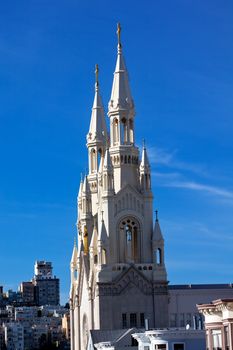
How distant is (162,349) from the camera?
83125mm

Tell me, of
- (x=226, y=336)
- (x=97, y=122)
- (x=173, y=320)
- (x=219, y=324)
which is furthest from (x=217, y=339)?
(x=97, y=122)

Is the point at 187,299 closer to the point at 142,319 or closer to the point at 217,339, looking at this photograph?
the point at 142,319

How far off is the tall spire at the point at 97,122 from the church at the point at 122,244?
3.66m

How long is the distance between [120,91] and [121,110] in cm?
274

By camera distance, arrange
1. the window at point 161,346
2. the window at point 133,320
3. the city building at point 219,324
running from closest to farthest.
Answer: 1. the city building at point 219,324
2. the window at point 161,346
3. the window at point 133,320

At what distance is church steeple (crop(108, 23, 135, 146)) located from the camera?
12462 centimetres

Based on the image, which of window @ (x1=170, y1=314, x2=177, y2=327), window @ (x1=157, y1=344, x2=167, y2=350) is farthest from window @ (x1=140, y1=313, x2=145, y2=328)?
window @ (x1=157, y1=344, x2=167, y2=350)

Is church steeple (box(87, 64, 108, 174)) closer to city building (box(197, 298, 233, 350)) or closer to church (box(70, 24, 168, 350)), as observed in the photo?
church (box(70, 24, 168, 350))

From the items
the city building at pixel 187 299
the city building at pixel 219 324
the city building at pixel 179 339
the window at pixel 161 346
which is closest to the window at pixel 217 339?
the city building at pixel 219 324

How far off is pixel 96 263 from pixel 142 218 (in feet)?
23.8

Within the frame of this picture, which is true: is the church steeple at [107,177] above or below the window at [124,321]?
above

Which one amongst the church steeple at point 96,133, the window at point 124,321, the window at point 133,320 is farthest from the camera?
the church steeple at point 96,133

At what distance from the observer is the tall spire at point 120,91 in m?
125

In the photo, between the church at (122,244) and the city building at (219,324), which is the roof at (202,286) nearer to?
the church at (122,244)
